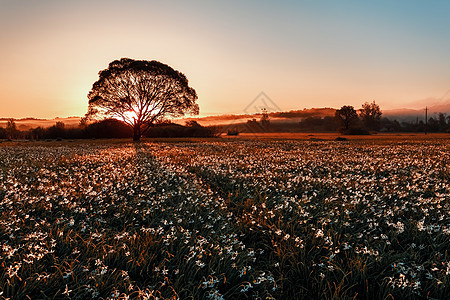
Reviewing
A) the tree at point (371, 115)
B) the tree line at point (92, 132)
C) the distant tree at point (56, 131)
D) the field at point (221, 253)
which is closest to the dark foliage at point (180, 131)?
the tree line at point (92, 132)

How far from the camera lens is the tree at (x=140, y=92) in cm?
3862

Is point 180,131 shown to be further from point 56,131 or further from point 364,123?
point 364,123

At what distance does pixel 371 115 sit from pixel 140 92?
417 ft

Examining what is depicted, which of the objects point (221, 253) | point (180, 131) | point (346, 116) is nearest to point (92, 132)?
point (180, 131)

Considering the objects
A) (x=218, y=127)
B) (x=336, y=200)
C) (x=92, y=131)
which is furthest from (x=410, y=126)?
(x=336, y=200)

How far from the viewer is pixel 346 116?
106m

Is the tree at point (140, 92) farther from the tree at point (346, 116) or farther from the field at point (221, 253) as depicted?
the tree at point (346, 116)

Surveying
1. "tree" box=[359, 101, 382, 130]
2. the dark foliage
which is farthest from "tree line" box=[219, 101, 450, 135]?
the dark foliage

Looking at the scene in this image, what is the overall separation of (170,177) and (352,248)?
654 centimetres

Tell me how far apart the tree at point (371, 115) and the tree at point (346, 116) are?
25.6 meters

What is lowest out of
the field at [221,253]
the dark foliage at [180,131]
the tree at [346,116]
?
the field at [221,253]

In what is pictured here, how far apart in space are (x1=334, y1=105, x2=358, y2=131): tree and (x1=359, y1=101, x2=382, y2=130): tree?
84.0ft

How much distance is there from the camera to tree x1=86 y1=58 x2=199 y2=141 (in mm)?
38625

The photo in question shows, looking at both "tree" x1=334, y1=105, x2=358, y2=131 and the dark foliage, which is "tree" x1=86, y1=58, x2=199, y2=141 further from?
"tree" x1=334, y1=105, x2=358, y2=131
